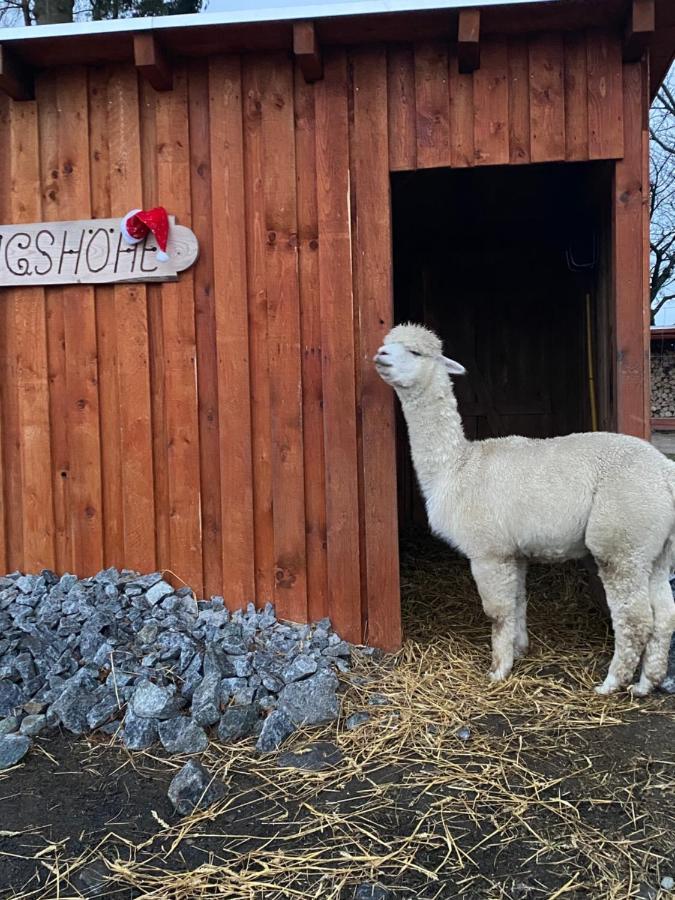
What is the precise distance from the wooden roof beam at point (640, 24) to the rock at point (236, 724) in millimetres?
4104

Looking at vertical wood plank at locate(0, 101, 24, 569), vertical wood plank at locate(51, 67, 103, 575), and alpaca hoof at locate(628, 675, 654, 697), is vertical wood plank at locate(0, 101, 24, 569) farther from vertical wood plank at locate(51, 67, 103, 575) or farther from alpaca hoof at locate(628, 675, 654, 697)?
alpaca hoof at locate(628, 675, 654, 697)

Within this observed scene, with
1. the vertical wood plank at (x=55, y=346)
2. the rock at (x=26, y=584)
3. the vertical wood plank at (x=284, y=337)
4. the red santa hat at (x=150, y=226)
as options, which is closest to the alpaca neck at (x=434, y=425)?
the vertical wood plank at (x=284, y=337)

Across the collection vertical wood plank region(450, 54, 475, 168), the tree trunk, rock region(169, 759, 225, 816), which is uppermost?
the tree trunk

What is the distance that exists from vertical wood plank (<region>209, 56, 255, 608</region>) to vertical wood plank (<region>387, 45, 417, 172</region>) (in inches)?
36.3

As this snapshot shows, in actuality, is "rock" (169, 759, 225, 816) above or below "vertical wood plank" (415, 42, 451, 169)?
below

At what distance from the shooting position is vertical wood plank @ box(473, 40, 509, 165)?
4051 mm

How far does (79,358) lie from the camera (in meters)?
4.45

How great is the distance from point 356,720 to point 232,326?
237 cm

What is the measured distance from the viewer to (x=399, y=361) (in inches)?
150

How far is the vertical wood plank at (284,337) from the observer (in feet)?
13.8

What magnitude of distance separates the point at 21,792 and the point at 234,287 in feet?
9.41

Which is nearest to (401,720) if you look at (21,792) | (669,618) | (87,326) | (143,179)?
(669,618)

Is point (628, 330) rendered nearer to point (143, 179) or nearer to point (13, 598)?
point (143, 179)

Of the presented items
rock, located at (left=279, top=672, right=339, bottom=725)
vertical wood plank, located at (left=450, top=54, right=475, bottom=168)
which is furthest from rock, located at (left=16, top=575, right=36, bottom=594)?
vertical wood plank, located at (left=450, top=54, right=475, bottom=168)
